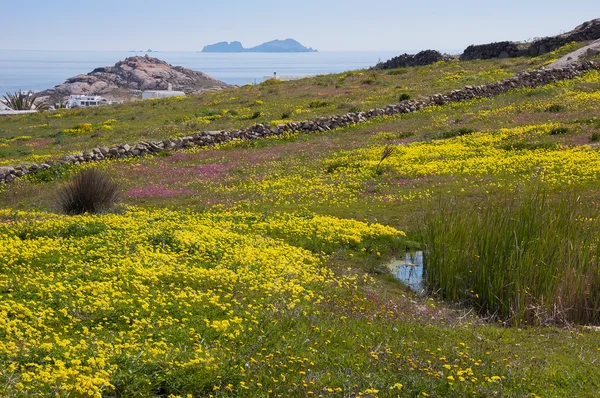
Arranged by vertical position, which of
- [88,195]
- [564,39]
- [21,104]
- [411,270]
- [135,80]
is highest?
[564,39]

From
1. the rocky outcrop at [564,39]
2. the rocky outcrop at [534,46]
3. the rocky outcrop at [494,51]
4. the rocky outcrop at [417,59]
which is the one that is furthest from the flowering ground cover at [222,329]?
the rocky outcrop at [417,59]

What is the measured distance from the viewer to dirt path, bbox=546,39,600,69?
45159 mm

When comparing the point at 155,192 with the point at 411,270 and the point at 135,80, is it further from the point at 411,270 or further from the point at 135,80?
the point at 135,80

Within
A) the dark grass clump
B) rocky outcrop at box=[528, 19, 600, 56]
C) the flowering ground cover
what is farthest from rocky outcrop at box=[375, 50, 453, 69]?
the flowering ground cover

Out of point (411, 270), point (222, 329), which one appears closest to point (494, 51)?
point (411, 270)

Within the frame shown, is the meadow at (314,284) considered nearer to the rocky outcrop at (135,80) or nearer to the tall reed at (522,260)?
the tall reed at (522,260)

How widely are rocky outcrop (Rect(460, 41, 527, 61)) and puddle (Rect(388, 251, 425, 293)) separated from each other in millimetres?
50306

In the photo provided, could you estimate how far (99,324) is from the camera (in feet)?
29.2

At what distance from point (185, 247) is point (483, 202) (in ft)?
23.8

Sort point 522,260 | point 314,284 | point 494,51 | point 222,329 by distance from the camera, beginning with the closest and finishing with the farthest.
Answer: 1. point 222,329
2. point 522,260
3. point 314,284
4. point 494,51

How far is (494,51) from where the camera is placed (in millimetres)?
62406

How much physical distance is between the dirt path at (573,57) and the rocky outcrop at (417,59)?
1603cm

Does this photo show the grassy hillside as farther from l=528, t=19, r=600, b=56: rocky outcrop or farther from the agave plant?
the agave plant

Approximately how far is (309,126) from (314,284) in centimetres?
2288
